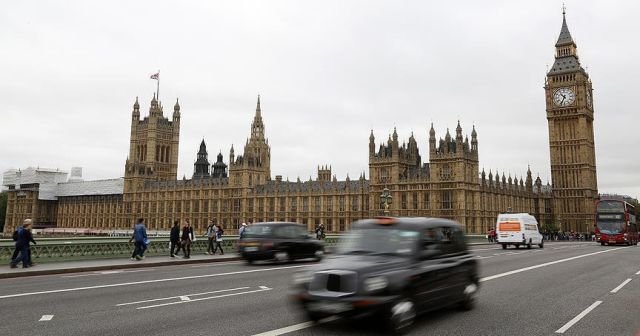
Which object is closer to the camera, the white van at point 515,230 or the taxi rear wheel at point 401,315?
the taxi rear wheel at point 401,315

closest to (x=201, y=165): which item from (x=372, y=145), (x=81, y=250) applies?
(x=372, y=145)

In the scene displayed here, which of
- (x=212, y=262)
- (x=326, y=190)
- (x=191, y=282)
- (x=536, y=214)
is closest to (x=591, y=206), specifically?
(x=536, y=214)

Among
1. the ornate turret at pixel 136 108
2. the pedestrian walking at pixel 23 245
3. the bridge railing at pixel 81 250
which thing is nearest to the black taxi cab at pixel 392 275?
the bridge railing at pixel 81 250

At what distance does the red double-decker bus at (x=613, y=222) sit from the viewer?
139ft

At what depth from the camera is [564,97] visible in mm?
91062

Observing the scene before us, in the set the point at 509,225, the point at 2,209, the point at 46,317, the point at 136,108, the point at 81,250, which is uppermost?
the point at 136,108

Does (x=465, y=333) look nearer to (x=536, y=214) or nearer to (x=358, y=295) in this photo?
(x=358, y=295)

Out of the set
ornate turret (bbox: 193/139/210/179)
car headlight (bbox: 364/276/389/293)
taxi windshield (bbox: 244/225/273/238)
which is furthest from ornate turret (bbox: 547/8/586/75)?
car headlight (bbox: 364/276/389/293)

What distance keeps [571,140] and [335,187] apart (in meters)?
44.4

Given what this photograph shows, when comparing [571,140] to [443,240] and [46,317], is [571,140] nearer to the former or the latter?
[443,240]

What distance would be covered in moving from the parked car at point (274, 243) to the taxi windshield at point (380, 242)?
1190cm

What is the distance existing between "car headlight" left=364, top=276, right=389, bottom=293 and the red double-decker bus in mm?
42302

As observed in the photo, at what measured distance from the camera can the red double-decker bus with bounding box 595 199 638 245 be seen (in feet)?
139

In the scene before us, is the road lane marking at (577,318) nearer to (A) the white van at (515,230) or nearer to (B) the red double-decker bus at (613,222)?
(A) the white van at (515,230)
